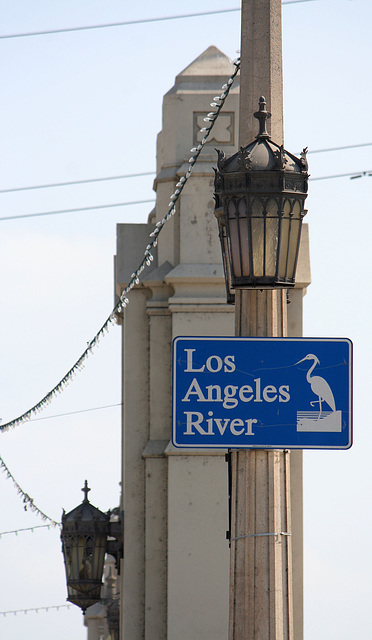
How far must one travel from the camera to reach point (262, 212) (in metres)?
6.49

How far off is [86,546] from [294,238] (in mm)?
9765

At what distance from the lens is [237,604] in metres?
6.39

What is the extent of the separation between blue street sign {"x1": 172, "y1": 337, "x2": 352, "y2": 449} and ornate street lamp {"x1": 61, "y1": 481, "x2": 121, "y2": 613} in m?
9.18

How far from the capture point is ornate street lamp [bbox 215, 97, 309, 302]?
6.48 metres

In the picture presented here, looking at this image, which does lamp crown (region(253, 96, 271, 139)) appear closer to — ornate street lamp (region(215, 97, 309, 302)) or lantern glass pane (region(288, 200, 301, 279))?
ornate street lamp (region(215, 97, 309, 302))

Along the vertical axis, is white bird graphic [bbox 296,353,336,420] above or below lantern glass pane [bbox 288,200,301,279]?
below

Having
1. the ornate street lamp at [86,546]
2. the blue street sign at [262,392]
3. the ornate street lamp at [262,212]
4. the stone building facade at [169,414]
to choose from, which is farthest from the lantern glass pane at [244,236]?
the ornate street lamp at [86,546]

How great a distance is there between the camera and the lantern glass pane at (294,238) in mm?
6535

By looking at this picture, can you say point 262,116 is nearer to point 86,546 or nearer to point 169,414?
point 169,414

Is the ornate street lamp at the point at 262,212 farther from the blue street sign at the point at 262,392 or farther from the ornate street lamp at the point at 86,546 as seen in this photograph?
the ornate street lamp at the point at 86,546

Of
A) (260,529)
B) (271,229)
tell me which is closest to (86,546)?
(260,529)

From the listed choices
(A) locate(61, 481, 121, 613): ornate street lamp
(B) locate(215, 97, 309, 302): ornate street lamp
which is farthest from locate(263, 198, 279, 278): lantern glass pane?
(A) locate(61, 481, 121, 613): ornate street lamp

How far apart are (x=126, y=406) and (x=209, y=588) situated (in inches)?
87.7

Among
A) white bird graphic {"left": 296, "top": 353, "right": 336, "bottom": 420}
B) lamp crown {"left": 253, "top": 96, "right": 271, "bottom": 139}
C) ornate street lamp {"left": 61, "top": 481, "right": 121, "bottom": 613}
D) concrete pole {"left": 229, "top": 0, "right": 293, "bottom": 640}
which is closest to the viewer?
concrete pole {"left": 229, "top": 0, "right": 293, "bottom": 640}
